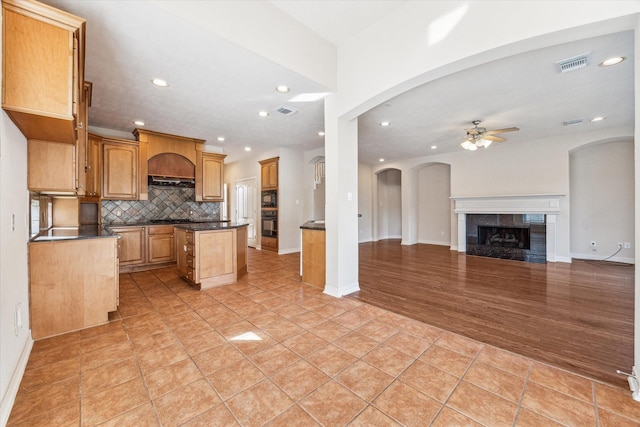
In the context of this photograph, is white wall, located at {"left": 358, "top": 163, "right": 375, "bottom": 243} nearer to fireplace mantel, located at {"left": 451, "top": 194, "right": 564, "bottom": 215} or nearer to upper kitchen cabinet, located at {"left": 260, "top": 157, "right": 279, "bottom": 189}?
fireplace mantel, located at {"left": 451, "top": 194, "right": 564, "bottom": 215}

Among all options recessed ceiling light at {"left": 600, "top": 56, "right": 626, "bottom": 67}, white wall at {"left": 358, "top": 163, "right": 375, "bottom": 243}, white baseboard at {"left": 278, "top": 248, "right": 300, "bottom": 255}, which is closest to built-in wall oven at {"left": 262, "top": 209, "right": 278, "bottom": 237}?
white baseboard at {"left": 278, "top": 248, "right": 300, "bottom": 255}

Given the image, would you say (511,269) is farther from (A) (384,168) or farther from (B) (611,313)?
(A) (384,168)

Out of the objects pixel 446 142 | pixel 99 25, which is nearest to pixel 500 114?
pixel 446 142

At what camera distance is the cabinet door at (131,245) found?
14.8 ft

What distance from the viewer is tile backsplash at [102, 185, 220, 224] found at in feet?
16.3

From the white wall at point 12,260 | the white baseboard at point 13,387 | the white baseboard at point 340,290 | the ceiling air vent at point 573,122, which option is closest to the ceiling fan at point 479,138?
the ceiling air vent at point 573,122

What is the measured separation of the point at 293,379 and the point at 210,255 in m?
2.50

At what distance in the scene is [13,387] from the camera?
1577 mm

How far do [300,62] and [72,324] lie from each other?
Result: 3.50 m

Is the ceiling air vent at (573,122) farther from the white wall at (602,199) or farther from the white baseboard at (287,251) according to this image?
the white baseboard at (287,251)

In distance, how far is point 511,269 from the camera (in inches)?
192

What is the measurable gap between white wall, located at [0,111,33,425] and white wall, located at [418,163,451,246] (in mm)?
8565

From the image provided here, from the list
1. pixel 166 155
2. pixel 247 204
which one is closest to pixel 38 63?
pixel 166 155

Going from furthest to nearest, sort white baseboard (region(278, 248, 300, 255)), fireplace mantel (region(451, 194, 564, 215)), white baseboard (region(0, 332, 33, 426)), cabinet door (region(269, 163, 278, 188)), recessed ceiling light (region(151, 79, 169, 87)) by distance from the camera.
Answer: cabinet door (region(269, 163, 278, 188))
white baseboard (region(278, 248, 300, 255))
fireplace mantel (region(451, 194, 564, 215))
recessed ceiling light (region(151, 79, 169, 87))
white baseboard (region(0, 332, 33, 426))
